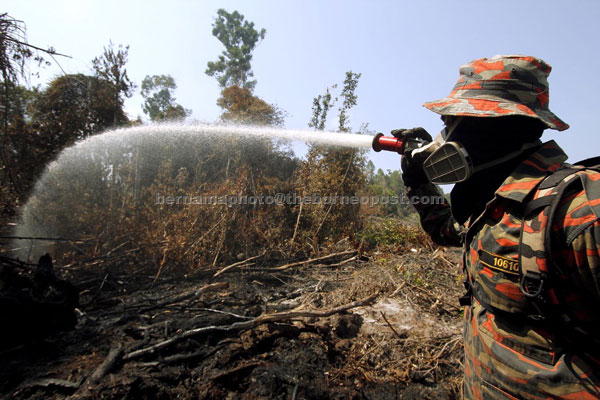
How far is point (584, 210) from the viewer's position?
3.47ft

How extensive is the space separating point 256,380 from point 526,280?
262 centimetres

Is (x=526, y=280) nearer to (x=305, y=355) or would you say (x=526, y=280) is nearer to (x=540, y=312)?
(x=540, y=312)

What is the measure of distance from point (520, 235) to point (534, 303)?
0.85ft

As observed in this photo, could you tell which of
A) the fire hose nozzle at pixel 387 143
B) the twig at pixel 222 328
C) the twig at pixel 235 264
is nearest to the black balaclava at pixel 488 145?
the fire hose nozzle at pixel 387 143

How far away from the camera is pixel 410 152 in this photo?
6.61 feet

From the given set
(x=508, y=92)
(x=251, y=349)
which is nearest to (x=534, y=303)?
(x=508, y=92)

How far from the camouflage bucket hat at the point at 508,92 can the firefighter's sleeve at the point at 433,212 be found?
682 mm

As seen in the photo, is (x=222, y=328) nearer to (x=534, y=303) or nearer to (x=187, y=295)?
(x=187, y=295)

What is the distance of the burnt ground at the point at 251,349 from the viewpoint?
2.86 metres

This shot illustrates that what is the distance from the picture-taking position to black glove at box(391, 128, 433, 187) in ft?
6.61

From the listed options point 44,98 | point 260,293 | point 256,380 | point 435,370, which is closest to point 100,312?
point 260,293

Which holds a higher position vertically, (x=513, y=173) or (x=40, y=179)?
(x=513, y=173)

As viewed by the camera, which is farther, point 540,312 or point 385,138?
point 385,138

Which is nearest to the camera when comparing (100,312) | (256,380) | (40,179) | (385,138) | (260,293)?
(385,138)
